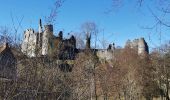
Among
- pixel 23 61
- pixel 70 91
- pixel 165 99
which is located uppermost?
pixel 23 61

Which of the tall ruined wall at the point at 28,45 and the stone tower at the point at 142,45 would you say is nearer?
the tall ruined wall at the point at 28,45

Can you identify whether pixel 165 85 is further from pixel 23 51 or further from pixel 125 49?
pixel 23 51

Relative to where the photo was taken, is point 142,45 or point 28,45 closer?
point 28,45

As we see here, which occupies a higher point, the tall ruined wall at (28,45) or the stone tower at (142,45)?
the stone tower at (142,45)

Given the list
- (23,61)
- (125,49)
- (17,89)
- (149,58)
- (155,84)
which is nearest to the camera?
(17,89)

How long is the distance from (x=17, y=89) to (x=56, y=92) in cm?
86

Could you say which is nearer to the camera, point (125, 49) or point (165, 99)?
point (165, 99)

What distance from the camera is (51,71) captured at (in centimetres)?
645

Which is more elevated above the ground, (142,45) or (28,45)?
(142,45)

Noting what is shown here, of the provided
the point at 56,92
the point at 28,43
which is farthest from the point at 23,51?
the point at 56,92

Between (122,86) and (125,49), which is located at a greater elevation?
(125,49)

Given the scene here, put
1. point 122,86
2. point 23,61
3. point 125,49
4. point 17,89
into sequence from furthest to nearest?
1. point 125,49
2. point 122,86
3. point 23,61
4. point 17,89

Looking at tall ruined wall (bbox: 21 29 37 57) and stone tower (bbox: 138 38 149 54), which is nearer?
tall ruined wall (bbox: 21 29 37 57)

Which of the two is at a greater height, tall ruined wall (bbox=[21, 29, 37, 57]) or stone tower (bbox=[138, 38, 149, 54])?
stone tower (bbox=[138, 38, 149, 54])
